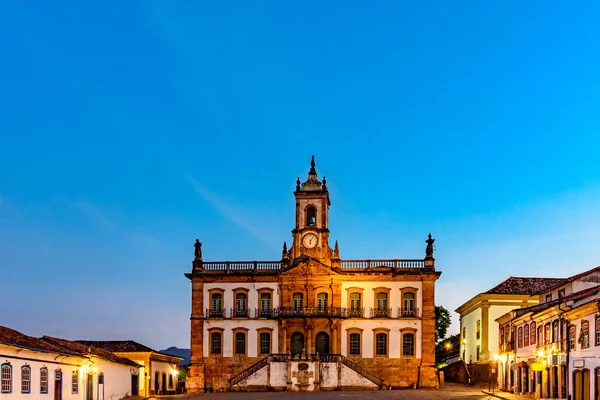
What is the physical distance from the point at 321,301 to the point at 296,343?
3384mm

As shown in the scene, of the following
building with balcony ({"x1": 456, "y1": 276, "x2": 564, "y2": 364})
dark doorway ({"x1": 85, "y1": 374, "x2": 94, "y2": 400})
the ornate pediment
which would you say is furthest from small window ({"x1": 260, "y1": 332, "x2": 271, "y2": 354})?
dark doorway ({"x1": 85, "y1": 374, "x2": 94, "y2": 400})

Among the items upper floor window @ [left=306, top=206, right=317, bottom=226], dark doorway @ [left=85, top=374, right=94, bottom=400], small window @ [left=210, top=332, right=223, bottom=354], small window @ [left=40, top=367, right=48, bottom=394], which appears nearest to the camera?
small window @ [left=40, top=367, right=48, bottom=394]

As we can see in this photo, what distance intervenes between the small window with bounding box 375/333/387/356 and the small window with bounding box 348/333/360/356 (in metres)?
1.24

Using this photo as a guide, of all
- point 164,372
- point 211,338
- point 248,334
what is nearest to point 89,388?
point 211,338

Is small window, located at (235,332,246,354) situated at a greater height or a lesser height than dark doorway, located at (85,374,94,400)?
greater

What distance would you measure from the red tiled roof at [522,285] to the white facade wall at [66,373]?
91.4 feet

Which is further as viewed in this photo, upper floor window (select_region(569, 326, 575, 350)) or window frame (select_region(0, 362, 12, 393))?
upper floor window (select_region(569, 326, 575, 350))

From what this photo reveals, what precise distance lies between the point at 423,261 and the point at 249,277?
39.9 feet

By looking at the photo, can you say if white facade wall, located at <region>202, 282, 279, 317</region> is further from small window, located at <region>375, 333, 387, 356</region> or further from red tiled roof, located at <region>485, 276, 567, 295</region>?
red tiled roof, located at <region>485, 276, 567, 295</region>

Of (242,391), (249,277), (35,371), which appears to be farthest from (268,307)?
(35,371)

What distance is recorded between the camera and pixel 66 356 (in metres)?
33.5

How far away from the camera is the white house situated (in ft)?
92.1

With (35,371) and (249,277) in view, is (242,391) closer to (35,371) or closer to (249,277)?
(249,277)

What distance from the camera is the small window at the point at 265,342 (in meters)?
54.9
